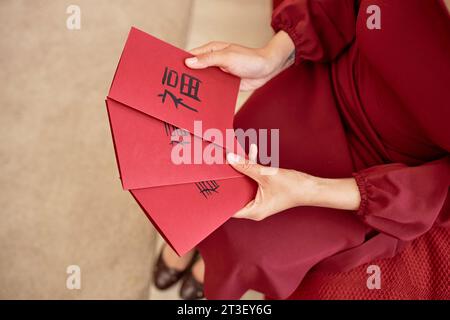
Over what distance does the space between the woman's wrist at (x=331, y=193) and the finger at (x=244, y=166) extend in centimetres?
12

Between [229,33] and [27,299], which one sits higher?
[229,33]

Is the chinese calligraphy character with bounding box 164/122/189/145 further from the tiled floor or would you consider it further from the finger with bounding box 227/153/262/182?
the tiled floor

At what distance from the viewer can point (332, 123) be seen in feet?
2.83

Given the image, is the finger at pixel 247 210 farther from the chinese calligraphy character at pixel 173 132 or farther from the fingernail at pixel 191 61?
the fingernail at pixel 191 61

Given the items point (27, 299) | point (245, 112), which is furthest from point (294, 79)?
point (27, 299)

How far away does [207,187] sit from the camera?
2.19ft

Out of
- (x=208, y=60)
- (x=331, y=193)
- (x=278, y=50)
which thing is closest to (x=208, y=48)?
(x=208, y=60)

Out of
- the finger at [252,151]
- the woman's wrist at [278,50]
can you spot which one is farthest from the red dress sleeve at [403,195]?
the woman's wrist at [278,50]

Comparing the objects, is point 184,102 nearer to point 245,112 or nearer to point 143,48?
point 143,48

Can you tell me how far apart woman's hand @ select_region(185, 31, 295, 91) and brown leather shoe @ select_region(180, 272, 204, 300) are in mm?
635

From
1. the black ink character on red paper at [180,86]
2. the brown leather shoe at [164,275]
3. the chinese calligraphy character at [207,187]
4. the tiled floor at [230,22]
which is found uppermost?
the tiled floor at [230,22]

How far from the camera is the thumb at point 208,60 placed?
70 centimetres

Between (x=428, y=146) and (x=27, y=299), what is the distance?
3.73 ft

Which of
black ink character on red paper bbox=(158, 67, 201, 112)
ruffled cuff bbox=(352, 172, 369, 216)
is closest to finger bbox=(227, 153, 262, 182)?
black ink character on red paper bbox=(158, 67, 201, 112)
